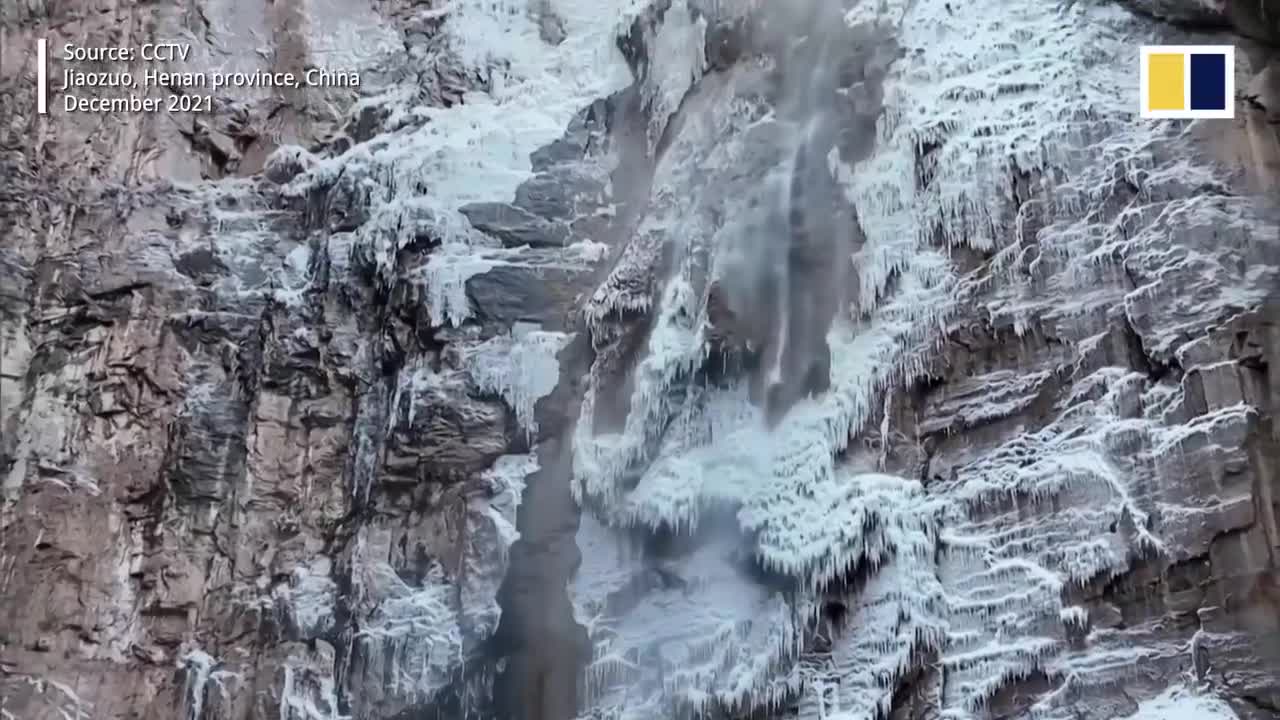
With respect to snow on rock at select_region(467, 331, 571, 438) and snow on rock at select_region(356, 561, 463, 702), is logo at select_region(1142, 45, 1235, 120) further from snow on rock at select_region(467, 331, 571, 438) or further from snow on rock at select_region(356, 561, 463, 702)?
snow on rock at select_region(356, 561, 463, 702)

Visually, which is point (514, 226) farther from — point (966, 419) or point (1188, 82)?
point (1188, 82)

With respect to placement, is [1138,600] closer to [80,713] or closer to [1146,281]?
[1146,281]

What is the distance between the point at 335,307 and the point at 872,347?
15.3 feet

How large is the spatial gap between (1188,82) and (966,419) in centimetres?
284

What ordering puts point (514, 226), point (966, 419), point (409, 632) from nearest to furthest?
point (966, 419)
point (409, 632)
point (514, 226)

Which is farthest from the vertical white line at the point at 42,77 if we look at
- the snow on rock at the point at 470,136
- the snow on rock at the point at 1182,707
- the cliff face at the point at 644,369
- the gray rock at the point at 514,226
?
the snow on rock at the point at 1182,707

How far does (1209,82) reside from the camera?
8789 millimetres

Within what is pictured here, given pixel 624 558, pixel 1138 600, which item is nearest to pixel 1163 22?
pixel 1138 600

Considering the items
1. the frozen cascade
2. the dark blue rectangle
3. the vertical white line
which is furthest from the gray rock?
the dark blue rectangle

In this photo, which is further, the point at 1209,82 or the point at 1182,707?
the point at 1209,82

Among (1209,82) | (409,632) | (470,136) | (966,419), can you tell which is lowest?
(409,632)

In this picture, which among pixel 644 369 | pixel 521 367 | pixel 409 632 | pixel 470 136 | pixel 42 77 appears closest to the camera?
pixel 409 632

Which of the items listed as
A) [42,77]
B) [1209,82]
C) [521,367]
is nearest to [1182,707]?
[1209,82]

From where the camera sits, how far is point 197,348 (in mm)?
10906
